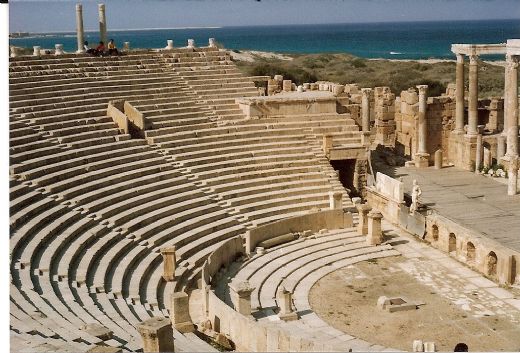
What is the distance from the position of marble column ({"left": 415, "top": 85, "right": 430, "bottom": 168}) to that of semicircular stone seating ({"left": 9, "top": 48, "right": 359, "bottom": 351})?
3.97 m

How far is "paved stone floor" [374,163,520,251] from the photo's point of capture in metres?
21.6

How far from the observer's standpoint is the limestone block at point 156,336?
1187 cm

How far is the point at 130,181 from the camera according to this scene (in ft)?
72.8

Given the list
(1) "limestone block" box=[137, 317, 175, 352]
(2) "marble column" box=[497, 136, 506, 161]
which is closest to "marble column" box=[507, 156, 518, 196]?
(2) "marble column" box=[497, 136, 506, 161]

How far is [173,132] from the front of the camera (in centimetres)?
2592

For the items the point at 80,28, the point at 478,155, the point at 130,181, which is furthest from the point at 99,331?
the point at 478,155

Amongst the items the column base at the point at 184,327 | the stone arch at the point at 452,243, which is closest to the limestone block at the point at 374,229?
the stone arch at the point at 452,243

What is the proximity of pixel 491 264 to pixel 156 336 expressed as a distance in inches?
427

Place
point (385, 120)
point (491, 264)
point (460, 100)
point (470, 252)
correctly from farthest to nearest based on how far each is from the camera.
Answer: point (385, 120) < point (460, 100) < point (470, 252) < point (491, 264)

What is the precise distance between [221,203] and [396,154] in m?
12.4

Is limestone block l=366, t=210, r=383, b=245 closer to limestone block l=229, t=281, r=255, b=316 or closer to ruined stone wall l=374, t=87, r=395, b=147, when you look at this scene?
limestone block l=229, t=281, r=255, b=316

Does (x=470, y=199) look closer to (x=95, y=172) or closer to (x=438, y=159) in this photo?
(x=438, y=159)

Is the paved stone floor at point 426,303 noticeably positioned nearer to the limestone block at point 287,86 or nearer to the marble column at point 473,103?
the marble column at point 473,103

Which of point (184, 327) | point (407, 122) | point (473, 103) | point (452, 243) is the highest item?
point (473, 103)
